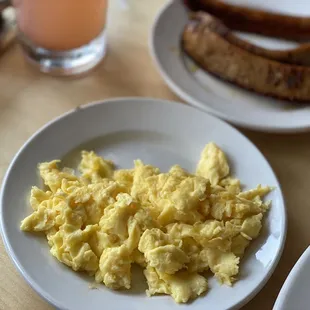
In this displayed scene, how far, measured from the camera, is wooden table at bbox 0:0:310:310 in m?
0.90

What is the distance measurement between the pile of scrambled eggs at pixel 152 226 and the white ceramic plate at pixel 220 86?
22 centimetres

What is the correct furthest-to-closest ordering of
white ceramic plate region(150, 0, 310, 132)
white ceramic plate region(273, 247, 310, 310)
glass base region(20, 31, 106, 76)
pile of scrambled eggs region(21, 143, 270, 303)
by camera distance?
glass base region(20, 31, 106, 76), white ceramic plate region(150, 0, 310, 132), pile of scrambled eggs region(21, 143, 270, 303), white ceramic plate region(273, 247, 310, 310)

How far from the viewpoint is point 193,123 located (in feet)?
3.68

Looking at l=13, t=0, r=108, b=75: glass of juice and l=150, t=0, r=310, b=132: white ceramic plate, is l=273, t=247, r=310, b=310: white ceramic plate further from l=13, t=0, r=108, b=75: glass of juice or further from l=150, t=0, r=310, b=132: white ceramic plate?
l=13, t=0, r=108, b=75: glass of juice

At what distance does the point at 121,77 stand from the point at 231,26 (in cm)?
34

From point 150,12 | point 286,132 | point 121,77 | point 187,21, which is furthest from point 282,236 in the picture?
point 150,12

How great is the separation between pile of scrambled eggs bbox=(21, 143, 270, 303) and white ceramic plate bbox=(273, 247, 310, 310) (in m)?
0.12

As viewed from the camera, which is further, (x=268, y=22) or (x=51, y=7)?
(x=268, y=22)

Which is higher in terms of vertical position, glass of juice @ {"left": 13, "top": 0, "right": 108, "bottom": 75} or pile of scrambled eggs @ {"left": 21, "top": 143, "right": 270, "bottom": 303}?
glass of juice @ {"left": 13, "top": 0, "right": 108, "bottom": 75}

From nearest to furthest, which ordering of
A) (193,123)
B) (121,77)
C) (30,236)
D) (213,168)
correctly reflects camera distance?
1. (30,236)
2. (213,168)
3. (193,123)
4. (121,77)

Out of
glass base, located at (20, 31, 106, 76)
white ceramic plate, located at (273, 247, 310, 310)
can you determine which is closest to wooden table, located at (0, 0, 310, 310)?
glass base, located at (20, 31, 106, 76)

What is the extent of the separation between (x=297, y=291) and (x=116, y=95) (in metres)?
0.68

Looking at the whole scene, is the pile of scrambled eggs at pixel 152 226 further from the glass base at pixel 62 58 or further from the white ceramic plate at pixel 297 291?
the glass base at pixel 62 58

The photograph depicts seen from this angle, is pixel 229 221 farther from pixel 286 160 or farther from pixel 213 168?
pixel 286 160
